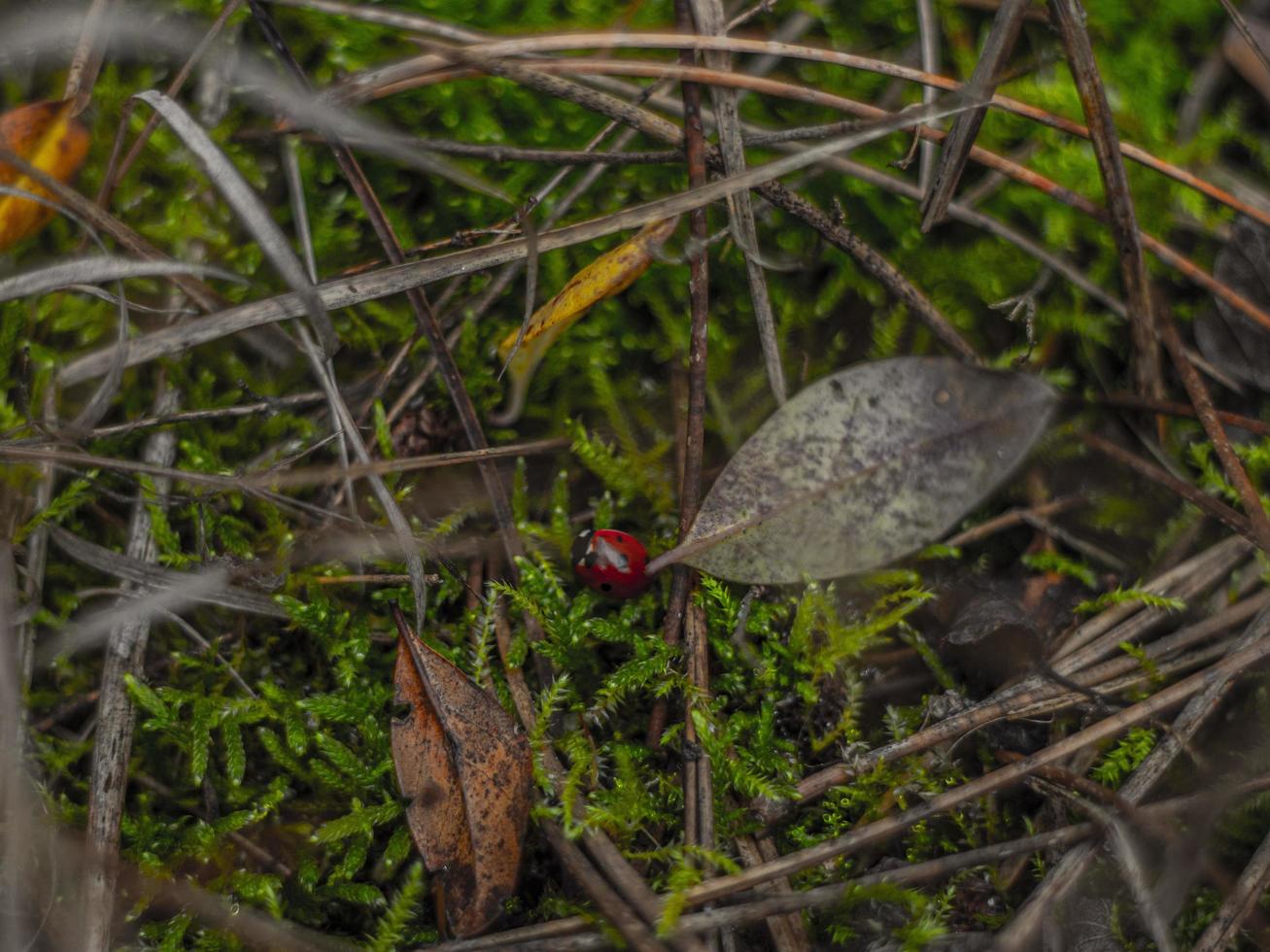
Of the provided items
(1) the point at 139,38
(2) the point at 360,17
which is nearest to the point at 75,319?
(1) the point at 139,38

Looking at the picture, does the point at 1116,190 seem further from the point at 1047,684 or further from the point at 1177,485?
the point at 1047,684

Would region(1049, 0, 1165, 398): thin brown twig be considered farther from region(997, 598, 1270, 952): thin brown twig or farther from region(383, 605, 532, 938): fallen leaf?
region(383, 605, 532, 938): fallen leaf

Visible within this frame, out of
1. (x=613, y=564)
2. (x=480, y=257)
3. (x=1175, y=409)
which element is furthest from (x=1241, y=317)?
(x=480, y=257)

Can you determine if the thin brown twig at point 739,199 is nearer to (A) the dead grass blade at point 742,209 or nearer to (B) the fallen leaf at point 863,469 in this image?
(A) the dead grass blade at point 742,209

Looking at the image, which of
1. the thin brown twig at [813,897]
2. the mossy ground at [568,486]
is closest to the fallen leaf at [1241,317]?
the mossy ground at [568,486]

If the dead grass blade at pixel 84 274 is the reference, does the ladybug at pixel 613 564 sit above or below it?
below

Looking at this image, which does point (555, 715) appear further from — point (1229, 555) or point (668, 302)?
point (1229, 555)
